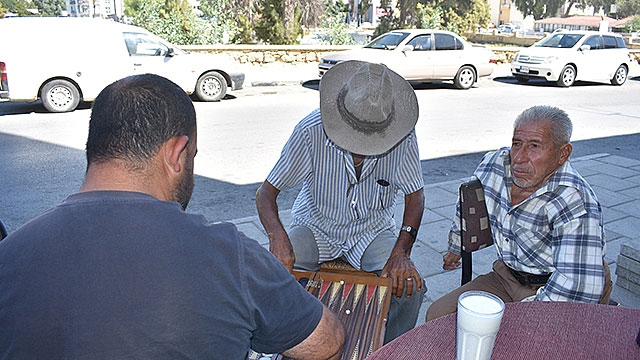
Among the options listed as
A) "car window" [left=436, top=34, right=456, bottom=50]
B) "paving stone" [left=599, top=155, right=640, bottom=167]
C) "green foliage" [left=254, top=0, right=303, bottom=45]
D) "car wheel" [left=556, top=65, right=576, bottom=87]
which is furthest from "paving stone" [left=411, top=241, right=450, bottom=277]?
"green foliage" [left=254, top=0, right=303, bottom=45]

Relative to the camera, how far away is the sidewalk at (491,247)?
3855 mm

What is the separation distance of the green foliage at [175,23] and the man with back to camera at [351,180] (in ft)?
45.8

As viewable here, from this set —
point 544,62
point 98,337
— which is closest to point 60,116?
point 98,337

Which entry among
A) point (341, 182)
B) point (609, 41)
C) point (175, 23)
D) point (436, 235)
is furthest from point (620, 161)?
point (175, 23)

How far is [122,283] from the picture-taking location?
3.60ft

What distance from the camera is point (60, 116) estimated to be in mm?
9383

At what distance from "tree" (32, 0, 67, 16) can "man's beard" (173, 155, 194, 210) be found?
8069 cm

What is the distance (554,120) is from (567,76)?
1508 centimetres

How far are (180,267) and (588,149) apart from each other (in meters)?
8.27

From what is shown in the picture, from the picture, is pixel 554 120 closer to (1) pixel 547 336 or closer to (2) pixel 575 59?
(1) pixel 547 336

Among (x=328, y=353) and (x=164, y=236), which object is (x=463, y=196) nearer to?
(x=328, y=353)

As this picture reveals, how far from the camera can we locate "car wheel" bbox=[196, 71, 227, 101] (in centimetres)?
1124

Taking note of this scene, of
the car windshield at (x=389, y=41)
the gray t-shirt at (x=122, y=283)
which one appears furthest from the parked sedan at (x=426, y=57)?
the gray t-shirt at (x=122, y=283)

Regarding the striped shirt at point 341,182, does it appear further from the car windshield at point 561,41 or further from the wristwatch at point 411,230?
the car windshield at point 561,41
